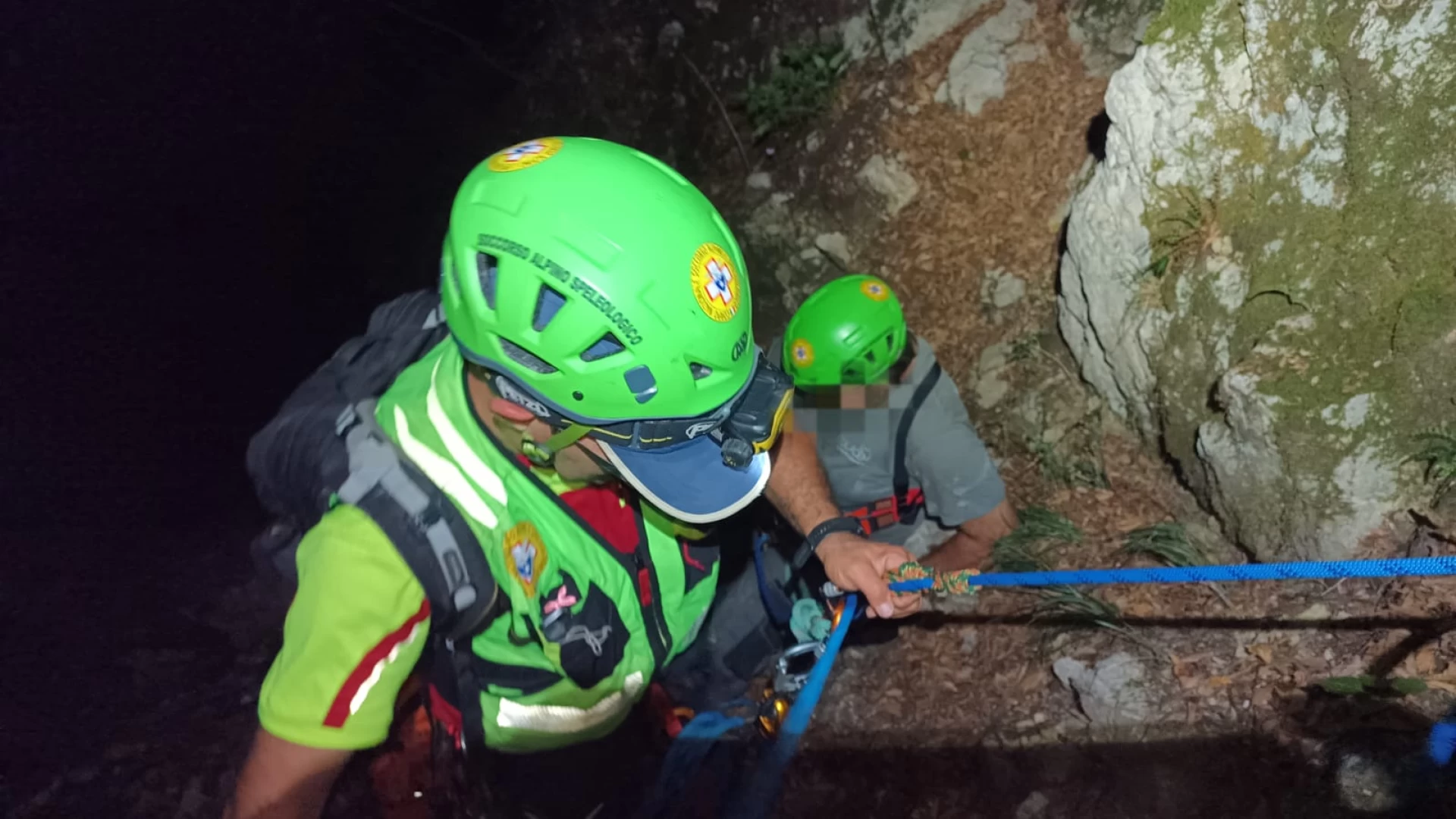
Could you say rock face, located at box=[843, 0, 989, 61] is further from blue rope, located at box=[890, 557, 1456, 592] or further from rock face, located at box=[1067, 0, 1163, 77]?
blue rope, located at box=[890, 557, 1456, 592]

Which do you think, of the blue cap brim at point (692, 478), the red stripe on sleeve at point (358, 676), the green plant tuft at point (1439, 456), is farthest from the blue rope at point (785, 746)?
the green plant tuft at point (1439, 456)

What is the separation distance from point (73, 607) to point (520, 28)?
17.4ft

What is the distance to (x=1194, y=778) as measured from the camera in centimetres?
255

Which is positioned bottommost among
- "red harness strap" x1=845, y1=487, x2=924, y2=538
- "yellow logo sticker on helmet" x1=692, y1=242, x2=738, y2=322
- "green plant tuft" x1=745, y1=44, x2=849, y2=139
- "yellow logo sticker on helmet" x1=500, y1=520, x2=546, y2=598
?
"red harness strap" x1=845, y1=487, x2=924, y2=538

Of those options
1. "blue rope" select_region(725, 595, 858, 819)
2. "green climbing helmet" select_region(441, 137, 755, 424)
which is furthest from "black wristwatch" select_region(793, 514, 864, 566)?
"green climbing helmet" select_region(441, 137, 755, 424)

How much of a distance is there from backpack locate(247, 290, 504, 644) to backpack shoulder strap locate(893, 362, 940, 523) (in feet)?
6.91

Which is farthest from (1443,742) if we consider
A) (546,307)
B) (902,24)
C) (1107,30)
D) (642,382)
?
(902,24)

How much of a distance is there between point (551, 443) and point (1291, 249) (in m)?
2.96

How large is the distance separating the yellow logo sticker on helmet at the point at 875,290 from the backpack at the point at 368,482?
2.02 meters

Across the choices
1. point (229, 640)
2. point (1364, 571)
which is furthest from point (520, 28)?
point (1364, 571)

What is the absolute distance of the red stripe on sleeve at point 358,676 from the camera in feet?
6.16

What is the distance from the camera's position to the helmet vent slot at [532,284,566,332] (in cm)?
206

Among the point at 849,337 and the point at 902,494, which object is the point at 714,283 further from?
the point at 902,494

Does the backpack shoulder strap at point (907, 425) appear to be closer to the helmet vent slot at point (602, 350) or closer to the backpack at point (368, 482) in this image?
the helmet vent slot at point (602, 350)
